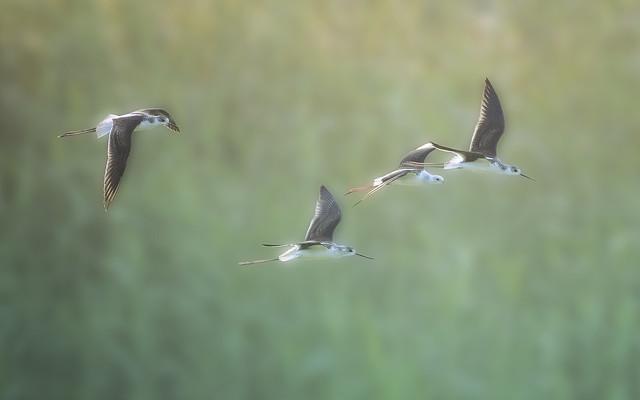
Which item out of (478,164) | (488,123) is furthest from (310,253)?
(488,123)

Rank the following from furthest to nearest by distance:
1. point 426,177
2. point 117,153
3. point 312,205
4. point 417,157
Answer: point 312,205 < point 426,177 < point 417,157 < point 117,153

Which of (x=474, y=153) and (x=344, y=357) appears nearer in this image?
(x=474, y=153)

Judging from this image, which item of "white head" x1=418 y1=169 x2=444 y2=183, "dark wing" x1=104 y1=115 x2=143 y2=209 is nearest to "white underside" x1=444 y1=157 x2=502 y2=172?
"white head" x1=418 y1=169 x2=444 y2=183

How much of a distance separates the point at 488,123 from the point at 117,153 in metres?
1.52

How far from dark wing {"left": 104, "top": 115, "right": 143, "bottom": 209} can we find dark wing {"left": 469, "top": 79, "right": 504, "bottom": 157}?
137cm

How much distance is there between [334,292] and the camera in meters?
7.13

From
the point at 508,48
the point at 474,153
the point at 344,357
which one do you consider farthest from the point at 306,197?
the point at 474,153

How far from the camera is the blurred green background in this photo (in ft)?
22.7

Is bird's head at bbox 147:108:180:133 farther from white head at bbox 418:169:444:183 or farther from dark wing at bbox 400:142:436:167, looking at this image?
white head at bbox 418:169:444:183

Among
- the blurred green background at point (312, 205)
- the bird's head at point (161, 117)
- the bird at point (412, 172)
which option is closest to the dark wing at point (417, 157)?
the bird at point (412, 172)

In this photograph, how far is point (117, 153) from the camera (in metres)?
3.55

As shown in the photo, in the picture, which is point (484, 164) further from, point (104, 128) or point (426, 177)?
point (104, 128)

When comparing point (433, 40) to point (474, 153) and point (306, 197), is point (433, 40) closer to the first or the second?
point (306, 197)

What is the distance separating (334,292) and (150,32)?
2136mm
